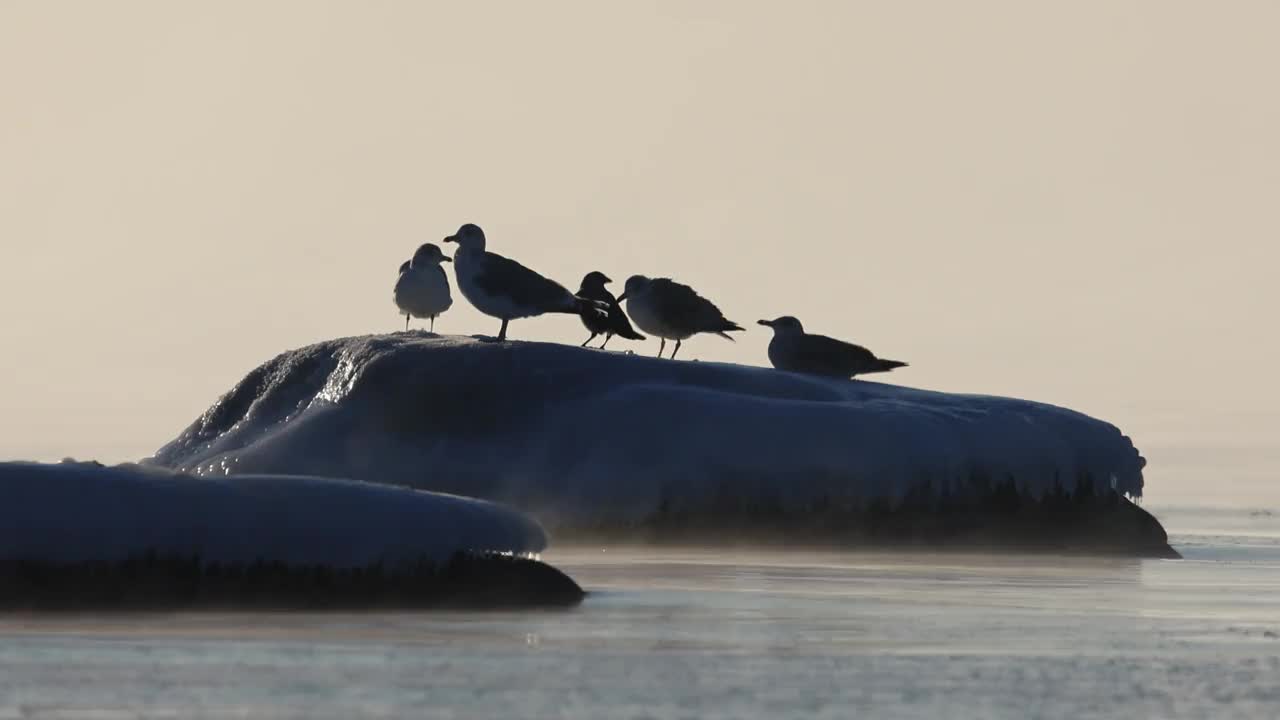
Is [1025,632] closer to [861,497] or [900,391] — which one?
[861,497]

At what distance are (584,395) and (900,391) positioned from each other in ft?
13.3

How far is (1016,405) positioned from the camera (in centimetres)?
2992

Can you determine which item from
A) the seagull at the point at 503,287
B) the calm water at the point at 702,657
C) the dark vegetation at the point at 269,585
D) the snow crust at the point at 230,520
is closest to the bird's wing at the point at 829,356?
the seagull at the point at 503,287

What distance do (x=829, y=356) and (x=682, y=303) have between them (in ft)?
6.97

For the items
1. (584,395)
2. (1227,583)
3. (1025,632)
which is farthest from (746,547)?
(1025,632)

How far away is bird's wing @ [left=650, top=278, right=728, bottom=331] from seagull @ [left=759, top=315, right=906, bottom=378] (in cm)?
78

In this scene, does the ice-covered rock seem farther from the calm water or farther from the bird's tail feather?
the bird's tail feather

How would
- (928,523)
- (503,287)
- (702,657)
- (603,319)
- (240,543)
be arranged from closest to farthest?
(702,657), (240,543), (928,523), (503,287), (603,319)

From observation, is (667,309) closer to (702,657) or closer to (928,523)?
(928,523)

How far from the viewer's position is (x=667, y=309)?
3186 centimetres

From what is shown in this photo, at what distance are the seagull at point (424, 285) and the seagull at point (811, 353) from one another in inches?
165

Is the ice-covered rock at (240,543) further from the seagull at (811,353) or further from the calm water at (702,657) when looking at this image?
the seagull at (811,353)

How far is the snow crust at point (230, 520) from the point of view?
16.8 metres

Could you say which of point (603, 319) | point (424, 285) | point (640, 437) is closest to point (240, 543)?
point (640, 437)
